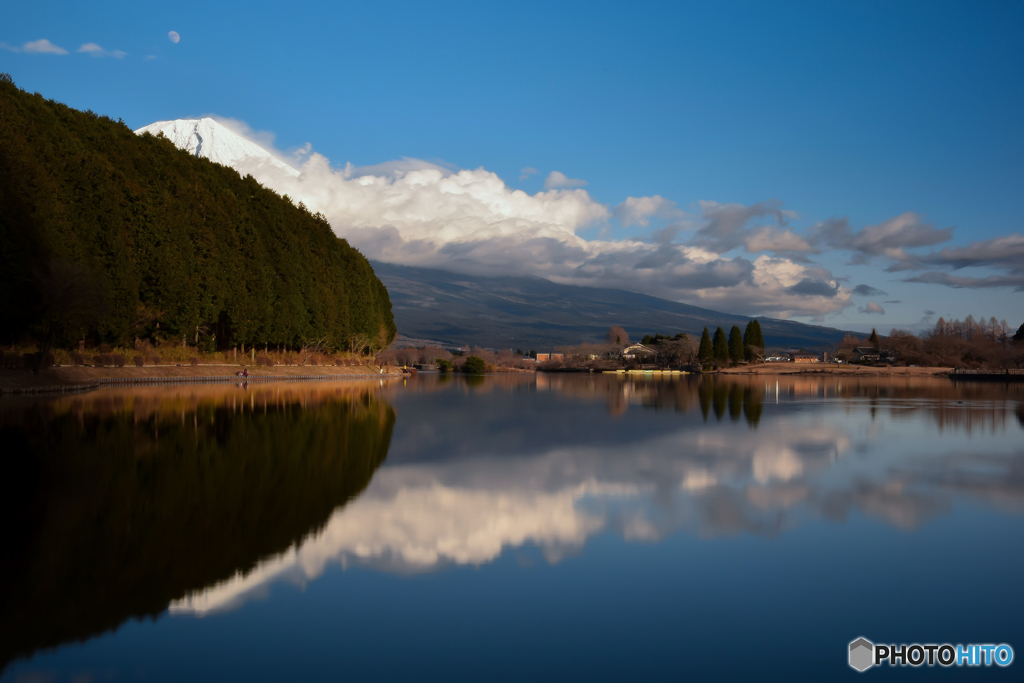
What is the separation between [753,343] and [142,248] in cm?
8326

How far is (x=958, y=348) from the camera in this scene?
275 feet

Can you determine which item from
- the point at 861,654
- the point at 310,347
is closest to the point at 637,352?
the point at 310,347

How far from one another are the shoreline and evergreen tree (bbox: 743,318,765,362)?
2378 inches

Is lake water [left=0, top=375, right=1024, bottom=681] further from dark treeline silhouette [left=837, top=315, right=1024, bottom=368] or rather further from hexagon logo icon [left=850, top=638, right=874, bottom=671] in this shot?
dark treeline silhouette [left=837, top=315, right=1024, bottom=368]

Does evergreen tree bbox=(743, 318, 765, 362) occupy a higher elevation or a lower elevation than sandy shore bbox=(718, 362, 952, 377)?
higher

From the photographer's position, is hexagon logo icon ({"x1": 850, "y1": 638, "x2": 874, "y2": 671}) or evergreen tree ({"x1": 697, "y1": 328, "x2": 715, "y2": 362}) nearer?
hexagon logo icon ({"x1": 850, "y1": 638, "x2": 874, "y2": 671})

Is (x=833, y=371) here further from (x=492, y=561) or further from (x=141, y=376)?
(x=492, y=561)

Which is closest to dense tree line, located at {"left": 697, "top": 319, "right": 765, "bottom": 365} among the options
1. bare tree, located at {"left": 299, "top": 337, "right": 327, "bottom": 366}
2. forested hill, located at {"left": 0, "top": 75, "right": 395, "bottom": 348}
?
forested hill, located at {"left": 0, "top": 75, "right": 395, "bottom": 348}

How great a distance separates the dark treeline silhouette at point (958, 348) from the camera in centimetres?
7519

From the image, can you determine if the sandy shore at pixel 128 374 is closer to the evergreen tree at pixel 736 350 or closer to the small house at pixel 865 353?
the evergreen tree at pixel 736 350

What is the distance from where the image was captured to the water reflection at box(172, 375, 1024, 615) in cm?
650

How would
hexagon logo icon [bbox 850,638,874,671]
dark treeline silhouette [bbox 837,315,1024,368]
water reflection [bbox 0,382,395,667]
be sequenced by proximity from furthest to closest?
dark treeline silhouette [bbox 837,315,1024,368] → water reflection [bbox 0,382,395,667] → hexagon logo icon [bbox 850,638,874,671]

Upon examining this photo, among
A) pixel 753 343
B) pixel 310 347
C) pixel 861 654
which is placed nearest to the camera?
pixel 861 654

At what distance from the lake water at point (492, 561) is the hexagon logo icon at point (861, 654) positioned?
0.06m
